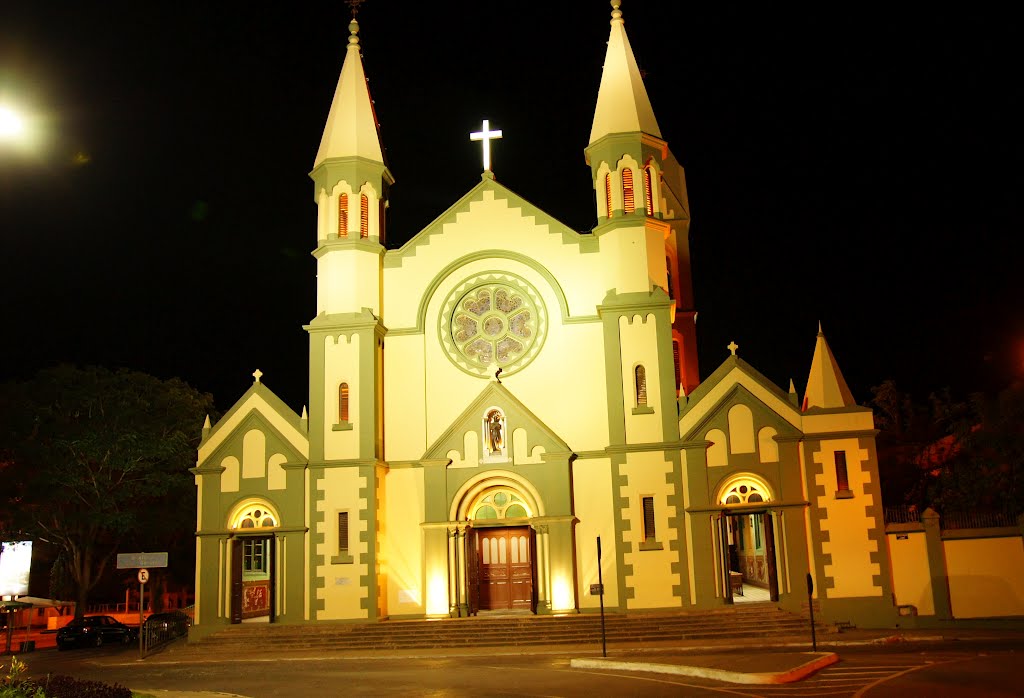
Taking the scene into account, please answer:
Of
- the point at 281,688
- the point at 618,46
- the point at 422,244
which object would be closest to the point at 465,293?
the point at 422,244

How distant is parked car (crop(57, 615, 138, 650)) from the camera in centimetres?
Answer: 3650

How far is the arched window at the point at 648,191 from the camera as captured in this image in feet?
106

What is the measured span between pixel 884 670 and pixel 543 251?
58.2 ft

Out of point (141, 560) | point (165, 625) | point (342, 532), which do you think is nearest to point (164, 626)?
point (165, 625)

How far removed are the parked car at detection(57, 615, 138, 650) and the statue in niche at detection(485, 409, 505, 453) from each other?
17751mm

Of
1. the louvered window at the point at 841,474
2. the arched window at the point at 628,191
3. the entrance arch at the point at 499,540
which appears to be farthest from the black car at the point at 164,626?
the louvered window at the point at 841,474

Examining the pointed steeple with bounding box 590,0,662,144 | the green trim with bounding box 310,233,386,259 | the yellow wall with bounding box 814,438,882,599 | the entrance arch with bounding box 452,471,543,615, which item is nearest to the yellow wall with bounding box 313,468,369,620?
the entrance arch with bounding box 452,471,543,615

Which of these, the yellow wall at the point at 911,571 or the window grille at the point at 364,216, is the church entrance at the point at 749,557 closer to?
the yellow wall at the point at 911,571

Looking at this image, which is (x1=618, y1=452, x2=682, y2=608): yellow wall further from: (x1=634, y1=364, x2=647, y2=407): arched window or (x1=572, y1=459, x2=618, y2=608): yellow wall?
(x1=634, y1=364, x2=647, y2=407): arched window

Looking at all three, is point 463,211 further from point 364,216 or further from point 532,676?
point 532,676

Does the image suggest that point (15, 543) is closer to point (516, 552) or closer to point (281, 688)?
point (516, 552)

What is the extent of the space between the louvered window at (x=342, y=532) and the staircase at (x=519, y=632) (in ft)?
7.68

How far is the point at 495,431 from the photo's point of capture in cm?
3098

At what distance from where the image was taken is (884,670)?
19000 millimetres
